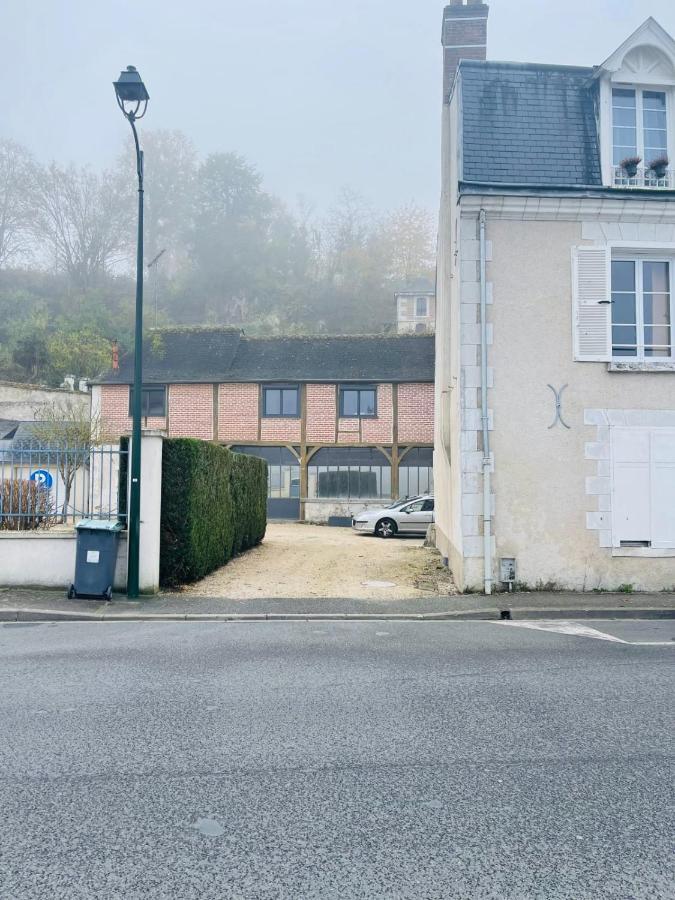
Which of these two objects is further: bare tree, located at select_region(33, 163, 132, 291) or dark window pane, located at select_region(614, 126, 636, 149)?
bare tree, located at select_region(33, 163, 132, 291)

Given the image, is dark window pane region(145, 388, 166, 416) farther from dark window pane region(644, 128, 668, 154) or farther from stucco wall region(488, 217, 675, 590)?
dark window pane region(644, 128, 668, 154)

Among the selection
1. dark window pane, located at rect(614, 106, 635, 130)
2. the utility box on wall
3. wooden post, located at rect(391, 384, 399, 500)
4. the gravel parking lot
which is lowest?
the gravel parking lot

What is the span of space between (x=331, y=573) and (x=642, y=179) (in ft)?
26.4

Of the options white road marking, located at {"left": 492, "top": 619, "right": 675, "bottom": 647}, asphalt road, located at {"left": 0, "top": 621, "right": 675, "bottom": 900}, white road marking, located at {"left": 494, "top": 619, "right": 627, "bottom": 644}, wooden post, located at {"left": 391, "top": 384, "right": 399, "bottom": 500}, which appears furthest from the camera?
wooden post, located at {"left": 391, "top": 384, "right": 399, "bottom": 500}

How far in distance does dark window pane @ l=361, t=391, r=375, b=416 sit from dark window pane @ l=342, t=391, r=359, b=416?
0.25m

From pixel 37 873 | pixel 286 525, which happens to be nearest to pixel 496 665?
pixel 37 873

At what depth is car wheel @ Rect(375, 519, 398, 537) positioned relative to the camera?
23.6 meters

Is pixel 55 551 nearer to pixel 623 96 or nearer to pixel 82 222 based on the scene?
pixel 623 96

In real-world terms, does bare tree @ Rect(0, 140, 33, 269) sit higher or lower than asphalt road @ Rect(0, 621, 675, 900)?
higher

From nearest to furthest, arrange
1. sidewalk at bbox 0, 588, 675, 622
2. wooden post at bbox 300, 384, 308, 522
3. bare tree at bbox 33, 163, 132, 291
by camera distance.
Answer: sidewalk at bbox 0, 588, 675, 622 < wooden post at bbox 300, 384, 308, 522 < bare tree at bbox 33, 163, 132, 291

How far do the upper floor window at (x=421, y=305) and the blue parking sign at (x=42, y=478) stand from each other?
54.1 meters

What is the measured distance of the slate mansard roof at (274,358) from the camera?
3131 cm

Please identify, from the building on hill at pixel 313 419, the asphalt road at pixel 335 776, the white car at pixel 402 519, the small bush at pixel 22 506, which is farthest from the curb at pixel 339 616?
the building on hill at pixel 313 419

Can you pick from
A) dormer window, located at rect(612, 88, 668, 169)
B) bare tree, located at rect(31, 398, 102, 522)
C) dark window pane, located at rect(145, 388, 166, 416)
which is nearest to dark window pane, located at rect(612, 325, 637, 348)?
dormer window, located at rect(612, 88, 668, 169)
